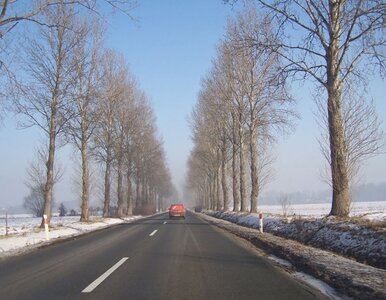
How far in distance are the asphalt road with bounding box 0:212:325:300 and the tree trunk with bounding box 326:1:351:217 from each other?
420 centimetres

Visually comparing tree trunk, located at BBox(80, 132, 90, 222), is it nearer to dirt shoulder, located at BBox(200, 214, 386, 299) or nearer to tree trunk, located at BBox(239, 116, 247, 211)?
tree trunk, located at BBox(239, 116, 247, 211)

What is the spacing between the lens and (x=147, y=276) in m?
8.77

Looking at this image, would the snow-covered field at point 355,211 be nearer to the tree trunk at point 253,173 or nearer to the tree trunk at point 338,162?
the tree trunk at point 338,162

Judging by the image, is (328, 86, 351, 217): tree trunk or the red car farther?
the red car


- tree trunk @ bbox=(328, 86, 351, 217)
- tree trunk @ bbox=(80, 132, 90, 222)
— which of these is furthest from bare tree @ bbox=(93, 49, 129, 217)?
tree trunk @ bbox=(328, 86, 351, 217)

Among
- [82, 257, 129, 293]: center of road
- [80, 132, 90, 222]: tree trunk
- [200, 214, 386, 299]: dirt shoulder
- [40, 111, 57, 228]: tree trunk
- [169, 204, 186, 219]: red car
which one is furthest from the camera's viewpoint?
[169, 204, 186, 219]: red car

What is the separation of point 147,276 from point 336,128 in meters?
9.42

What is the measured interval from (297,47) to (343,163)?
4.53 m

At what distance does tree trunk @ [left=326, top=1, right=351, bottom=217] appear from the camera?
15180mm

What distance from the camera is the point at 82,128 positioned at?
29828 millimetres

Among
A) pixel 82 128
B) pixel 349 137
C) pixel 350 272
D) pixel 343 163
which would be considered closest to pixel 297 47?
pixel 343 163

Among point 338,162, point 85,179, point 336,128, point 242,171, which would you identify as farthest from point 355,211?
point 85,179

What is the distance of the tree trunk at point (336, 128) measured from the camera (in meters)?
15.2

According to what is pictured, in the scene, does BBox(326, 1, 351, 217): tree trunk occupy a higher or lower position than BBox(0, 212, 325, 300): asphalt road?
higher
